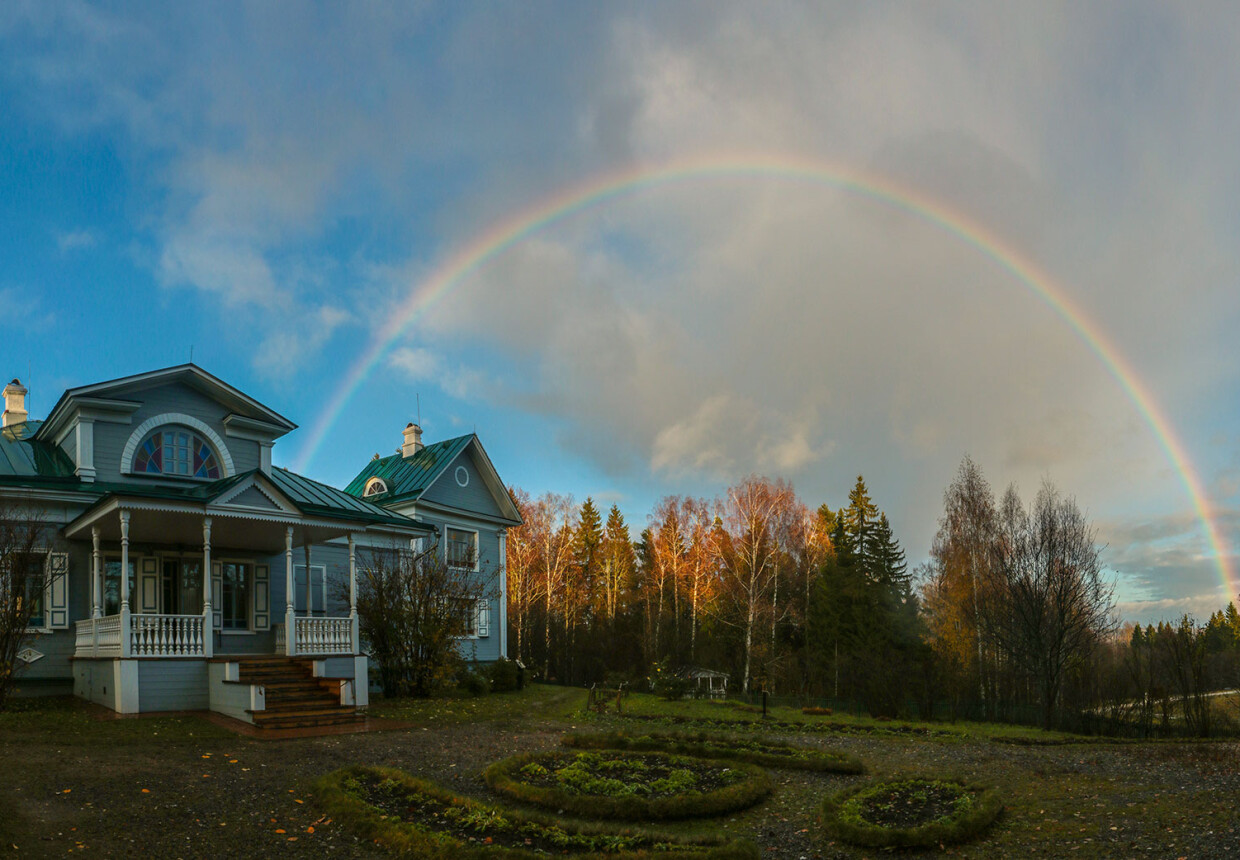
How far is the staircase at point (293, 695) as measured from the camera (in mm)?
15413

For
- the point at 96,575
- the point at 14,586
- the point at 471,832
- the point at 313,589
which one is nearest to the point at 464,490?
the point at 313,589

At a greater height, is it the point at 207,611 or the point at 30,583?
the point at 30,583

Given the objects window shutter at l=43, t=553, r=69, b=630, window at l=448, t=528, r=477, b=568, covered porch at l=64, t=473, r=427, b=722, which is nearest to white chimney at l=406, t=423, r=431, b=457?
window at l=448, t=528, r=477, b=568

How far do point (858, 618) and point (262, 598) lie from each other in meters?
26.0

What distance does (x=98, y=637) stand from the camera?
696 inches

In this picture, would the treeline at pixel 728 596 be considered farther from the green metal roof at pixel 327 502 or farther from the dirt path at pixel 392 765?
the dirt path at pixel 392 765

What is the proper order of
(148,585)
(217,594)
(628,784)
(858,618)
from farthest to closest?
1. (858,618)
2. (217,594)
3. (148,585)
4. (628,784)

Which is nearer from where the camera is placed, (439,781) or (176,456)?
(439,781)

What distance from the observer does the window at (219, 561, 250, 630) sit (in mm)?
21684

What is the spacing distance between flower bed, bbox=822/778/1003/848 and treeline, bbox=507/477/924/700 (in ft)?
72.0

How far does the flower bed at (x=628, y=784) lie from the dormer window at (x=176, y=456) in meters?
13.6

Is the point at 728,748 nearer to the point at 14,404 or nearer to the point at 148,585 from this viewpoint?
the point at 148,585

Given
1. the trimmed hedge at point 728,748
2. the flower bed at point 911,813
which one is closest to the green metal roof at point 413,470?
the trimmed hedge at point 728,748

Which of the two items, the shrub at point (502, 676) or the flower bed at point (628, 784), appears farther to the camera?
the shrub at point (502, 676)
